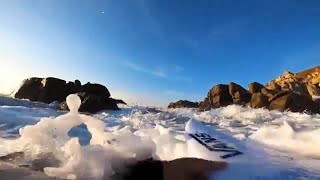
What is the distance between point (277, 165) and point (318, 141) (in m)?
1.44

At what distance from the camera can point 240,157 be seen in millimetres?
3193

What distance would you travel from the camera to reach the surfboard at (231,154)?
9.15ft

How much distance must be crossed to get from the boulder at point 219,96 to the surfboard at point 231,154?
25.3 meters

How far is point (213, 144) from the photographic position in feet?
11.5

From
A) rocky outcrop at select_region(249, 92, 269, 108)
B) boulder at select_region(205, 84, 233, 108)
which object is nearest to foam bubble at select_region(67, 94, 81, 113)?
rocky outcrop at select_region(249, 92, 269, 108)

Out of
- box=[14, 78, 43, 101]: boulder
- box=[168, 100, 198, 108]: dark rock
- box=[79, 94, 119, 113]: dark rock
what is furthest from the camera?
box=[168, 100, 198, 108]: dark rock

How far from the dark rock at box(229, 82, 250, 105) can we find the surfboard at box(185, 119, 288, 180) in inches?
942

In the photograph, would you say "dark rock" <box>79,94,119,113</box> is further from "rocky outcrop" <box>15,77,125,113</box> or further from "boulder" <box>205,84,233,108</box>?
"boulder" <box>205,84,233,108</box>

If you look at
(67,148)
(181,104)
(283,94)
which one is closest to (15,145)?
(67,148)

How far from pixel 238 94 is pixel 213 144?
26326 mm

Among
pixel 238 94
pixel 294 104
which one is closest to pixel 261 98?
pixel 294 104

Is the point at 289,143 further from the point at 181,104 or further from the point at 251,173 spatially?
the point at 181,104

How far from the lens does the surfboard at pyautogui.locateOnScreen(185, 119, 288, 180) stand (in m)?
2.79

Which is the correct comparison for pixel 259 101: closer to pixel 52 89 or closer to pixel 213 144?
pixel 52 89
